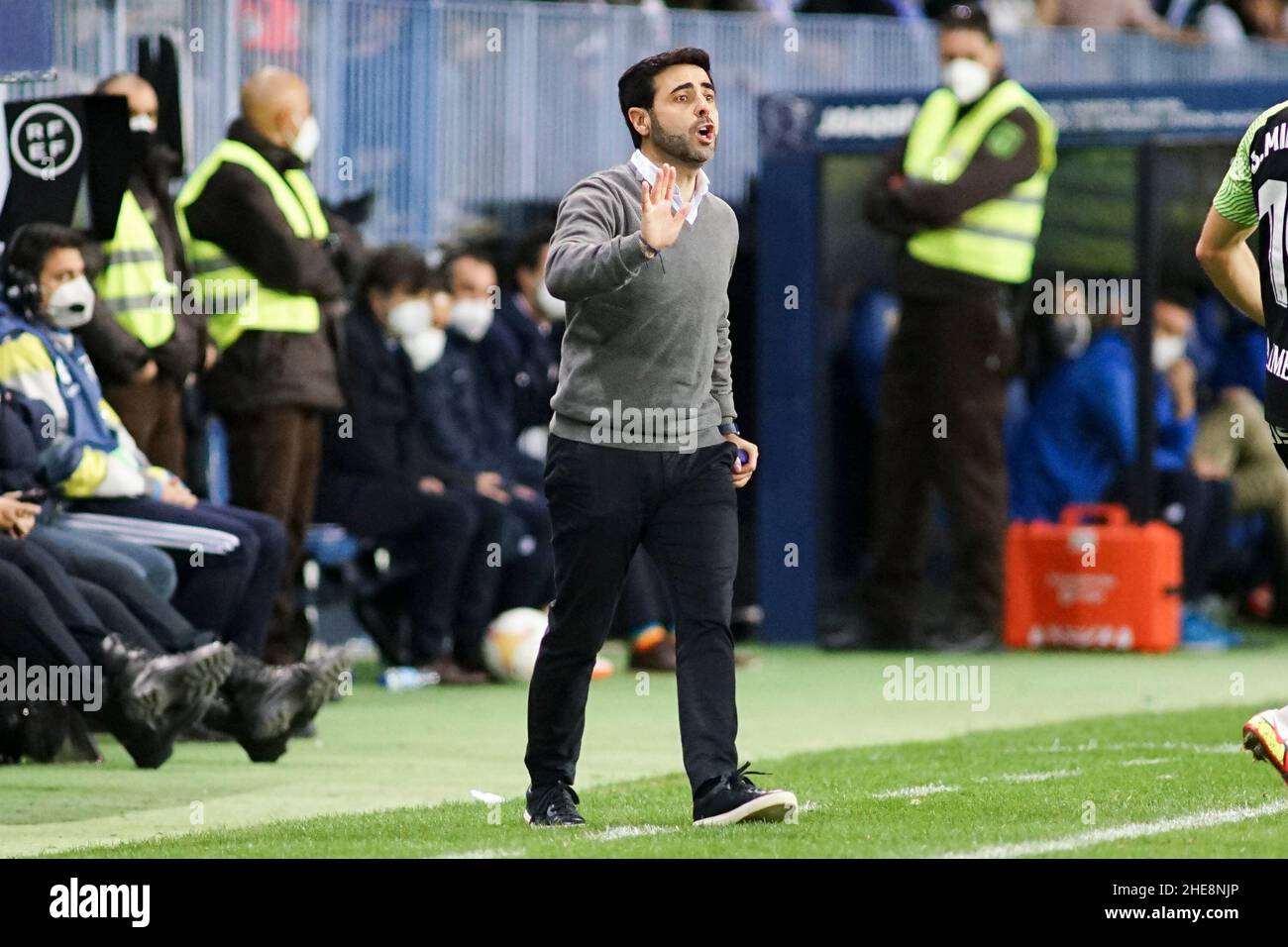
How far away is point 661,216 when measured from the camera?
6.67 meters

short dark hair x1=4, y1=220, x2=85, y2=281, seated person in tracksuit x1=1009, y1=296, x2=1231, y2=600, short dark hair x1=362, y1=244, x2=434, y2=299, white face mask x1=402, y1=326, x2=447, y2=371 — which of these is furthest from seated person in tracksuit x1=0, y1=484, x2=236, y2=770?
seated person in tracksuit x1=1009, y1=296, x2=1231, y2=600

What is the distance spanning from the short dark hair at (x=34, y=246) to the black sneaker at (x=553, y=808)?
355cm

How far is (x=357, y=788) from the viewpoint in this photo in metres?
8.69

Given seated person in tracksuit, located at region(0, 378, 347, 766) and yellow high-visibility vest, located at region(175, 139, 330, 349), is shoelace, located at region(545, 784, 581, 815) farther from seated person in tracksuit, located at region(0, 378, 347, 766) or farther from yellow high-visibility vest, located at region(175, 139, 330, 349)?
yellow high-visibility vest, located at region(175, 139, 330, 349)

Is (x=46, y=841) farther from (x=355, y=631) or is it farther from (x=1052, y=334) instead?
(x=1052, y=334)

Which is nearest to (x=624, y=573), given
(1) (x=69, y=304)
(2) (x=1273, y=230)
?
(2) (x=1273, y=230)

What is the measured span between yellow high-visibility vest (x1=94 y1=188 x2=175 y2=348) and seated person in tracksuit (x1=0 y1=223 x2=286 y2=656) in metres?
0.70

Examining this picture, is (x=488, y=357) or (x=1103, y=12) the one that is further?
(x=1103, y=12)

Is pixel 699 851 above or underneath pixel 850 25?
underneath

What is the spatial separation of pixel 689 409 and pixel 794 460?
785 centimetres

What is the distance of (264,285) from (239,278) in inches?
5.1

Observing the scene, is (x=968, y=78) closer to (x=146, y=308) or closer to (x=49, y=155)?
(x=146, y=308)

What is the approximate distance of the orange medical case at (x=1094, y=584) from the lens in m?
14.3
